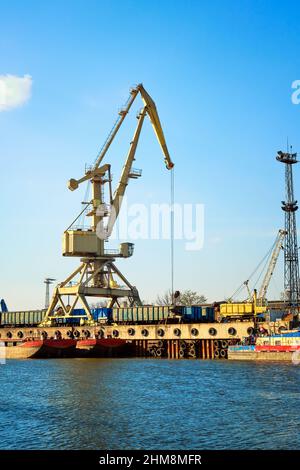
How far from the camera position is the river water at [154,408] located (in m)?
26.3

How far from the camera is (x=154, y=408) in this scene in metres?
34.8

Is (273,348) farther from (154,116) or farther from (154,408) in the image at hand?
(154,116)

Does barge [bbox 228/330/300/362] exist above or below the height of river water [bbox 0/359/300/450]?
above

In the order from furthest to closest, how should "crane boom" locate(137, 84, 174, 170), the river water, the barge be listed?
"crane boom" locate(137, 84, 174, 170)
the barge
the river water

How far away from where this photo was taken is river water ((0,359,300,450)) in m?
26.3

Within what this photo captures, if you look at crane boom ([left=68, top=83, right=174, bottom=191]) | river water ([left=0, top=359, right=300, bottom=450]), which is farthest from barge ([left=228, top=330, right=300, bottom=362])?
crane boom ([left=68, top=83, right=174, bottom=191])

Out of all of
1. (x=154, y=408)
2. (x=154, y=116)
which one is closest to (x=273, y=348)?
(x=154, y=408)

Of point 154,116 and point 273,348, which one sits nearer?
point 273,348

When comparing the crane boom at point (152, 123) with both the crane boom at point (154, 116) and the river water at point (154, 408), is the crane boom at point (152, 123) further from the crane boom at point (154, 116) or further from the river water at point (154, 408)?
the river water at point (154, 408)

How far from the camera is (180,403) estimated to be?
36.4 m

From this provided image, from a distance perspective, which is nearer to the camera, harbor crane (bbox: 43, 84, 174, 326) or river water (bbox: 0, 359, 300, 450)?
river water (bbox: 0, 359, 300, 450)

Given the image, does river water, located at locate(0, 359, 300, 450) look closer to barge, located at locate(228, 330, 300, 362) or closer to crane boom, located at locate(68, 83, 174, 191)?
barge, located at locate(228, 330, 300, 362)

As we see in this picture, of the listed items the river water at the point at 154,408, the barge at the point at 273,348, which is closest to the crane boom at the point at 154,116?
the barge at the point at 273,348

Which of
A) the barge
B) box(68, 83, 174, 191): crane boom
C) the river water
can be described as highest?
box(68, 83, 174, 191): crane boom
